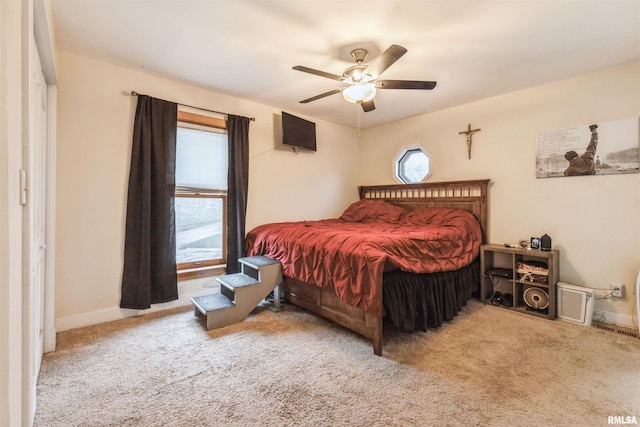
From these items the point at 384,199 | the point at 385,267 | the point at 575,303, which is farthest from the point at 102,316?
the point at 575,303

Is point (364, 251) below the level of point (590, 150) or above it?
below

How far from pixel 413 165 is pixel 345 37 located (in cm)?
269

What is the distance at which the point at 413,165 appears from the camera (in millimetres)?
4543

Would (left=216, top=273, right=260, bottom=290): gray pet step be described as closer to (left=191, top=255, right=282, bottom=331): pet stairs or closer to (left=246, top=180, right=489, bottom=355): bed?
(left=191, top=255, right=282, bottom=331): pet stairs

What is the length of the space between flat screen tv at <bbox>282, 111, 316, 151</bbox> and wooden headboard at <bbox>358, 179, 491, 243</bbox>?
1.42 m

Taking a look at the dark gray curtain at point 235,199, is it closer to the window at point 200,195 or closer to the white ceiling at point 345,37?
the window at point 200,195

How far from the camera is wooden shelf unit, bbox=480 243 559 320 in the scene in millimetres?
2857

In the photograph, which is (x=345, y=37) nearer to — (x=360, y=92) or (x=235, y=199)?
(x=360, y=92)

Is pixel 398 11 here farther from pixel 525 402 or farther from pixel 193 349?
pixel 193 349

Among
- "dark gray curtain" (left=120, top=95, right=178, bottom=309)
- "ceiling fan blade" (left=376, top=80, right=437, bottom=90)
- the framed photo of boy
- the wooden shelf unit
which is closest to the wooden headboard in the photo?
the wooden shelf unit

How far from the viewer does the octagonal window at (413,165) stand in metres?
4.33

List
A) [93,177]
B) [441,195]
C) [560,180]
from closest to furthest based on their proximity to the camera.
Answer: [93,177] < [560,180] < [441,195]

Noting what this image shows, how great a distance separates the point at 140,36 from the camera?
7.52 ft

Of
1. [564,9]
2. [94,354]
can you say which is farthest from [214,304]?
[564,9]
